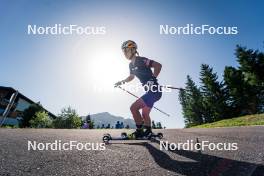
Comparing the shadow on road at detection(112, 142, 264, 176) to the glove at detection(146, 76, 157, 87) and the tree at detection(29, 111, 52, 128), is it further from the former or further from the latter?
the tree at detection(29, 111, 52, 128)

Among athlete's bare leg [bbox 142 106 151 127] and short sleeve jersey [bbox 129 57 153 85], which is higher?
short sleeve jersey [bbox 129 57 153 85]

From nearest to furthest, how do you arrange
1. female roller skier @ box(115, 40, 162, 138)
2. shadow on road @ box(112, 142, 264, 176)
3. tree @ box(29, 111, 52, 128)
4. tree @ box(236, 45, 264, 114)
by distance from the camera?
1. shadow on road @ box(112, 142, 264, 176)
2. female roller skier @ box(115, 40, 162, 138)
3. tree @ box(29, 111, 52, 128)
4. tree @ box(236, 45, 264, 114)

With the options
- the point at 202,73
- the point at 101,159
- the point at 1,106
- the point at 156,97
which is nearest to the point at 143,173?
the point at 101,159

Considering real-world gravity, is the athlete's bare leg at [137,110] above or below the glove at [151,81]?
below

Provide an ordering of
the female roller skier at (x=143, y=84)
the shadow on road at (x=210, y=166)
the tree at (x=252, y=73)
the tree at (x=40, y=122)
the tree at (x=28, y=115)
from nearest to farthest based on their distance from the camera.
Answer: the shadow on road at (x=210, y=166), the female roller skier at (x=143, y=84), the tree at (x=40, y=122), the tree at (x=252, y=73), the tree at (x=28, y=115)

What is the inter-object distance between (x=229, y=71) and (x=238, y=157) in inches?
2285

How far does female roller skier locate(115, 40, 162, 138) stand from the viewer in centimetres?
702

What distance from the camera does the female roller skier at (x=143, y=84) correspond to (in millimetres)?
7020

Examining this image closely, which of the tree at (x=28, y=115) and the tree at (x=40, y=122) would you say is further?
the tree at (x=28, y=115)

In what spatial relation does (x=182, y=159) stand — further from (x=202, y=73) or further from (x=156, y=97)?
(x=202, y=73)

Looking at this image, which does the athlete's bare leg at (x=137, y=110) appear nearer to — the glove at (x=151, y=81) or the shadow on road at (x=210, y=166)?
the glove at (x=151, y=81)

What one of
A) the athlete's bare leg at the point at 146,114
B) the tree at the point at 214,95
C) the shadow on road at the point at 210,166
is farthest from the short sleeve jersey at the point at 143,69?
the tree at the point at 214,95

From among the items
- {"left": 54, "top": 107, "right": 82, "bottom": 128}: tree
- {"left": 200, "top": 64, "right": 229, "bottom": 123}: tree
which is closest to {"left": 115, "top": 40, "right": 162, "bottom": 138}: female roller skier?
{"left": 54, "top": 107, "right": 82, "bottom": 128}: tree

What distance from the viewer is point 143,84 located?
7328 mm
